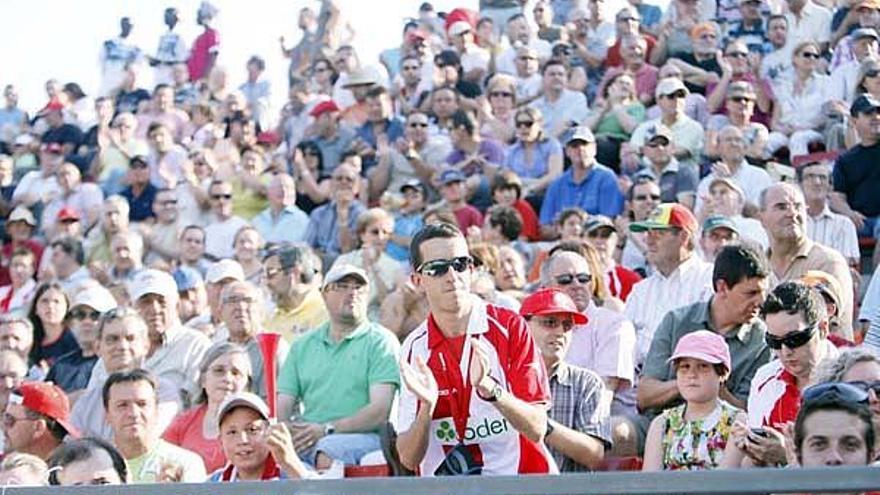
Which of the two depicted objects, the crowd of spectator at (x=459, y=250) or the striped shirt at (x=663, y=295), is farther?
the striped shirt at (x=663, y=295)

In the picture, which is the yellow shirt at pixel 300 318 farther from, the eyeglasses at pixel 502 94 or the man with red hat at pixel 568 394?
the eyeglasses at pixel 502 94

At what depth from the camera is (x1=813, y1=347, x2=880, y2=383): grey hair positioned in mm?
5055

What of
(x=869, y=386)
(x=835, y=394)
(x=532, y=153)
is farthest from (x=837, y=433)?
(x=532, y=153)

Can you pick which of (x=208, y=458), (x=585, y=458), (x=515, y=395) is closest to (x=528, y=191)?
(x=208, y=458)

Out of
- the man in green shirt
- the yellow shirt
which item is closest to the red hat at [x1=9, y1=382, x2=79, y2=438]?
the man in green shirt

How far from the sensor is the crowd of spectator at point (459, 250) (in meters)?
5.70

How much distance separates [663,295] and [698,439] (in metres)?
2.29

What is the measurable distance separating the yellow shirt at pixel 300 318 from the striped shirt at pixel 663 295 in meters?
1.91

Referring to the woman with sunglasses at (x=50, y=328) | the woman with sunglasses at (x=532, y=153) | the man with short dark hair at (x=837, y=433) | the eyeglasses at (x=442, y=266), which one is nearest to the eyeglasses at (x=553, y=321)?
the eyeglasses at (x=442, y=266)

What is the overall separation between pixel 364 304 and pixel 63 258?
4883 mm

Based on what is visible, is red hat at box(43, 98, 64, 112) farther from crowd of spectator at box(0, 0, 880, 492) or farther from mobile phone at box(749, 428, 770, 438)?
mobile phone at box(749, 428, 770, 438)

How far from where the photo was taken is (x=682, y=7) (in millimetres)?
14836

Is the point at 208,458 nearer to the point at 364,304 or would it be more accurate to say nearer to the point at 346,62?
the point at 364,304

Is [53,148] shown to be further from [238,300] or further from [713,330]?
[713,330]
